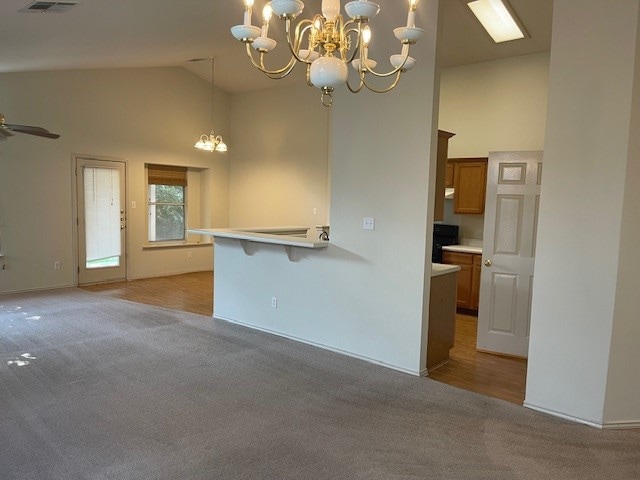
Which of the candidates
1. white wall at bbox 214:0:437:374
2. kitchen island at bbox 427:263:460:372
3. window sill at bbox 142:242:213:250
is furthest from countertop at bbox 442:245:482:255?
window sill at bbox 142:242:213:250

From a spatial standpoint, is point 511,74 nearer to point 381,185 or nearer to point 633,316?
point 381,185

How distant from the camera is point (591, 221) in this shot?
2820mm

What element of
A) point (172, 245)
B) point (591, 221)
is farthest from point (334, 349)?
point (172, 245)

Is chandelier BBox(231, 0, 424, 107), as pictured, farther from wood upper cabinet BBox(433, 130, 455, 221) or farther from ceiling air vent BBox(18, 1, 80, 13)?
ceiling air vent BBox(18, 1, 80, 13)

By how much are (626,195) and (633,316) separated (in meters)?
0.77

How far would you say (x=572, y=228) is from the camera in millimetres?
2893

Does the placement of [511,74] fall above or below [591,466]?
above

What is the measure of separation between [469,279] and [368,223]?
2.51 metres

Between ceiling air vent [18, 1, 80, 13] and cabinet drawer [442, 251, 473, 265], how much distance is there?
486 centimetres

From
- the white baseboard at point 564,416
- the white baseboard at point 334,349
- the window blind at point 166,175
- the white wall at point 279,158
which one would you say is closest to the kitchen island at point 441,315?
the white baseboard at point 334,349

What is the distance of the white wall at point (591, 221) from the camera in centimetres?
271

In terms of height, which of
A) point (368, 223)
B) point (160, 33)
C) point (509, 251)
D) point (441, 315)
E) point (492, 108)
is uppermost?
point (160, 33)

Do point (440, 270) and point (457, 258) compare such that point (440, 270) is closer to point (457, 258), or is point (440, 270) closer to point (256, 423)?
point (256, 423)

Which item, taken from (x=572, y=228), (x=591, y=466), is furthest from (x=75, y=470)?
(x=572, y=228)
